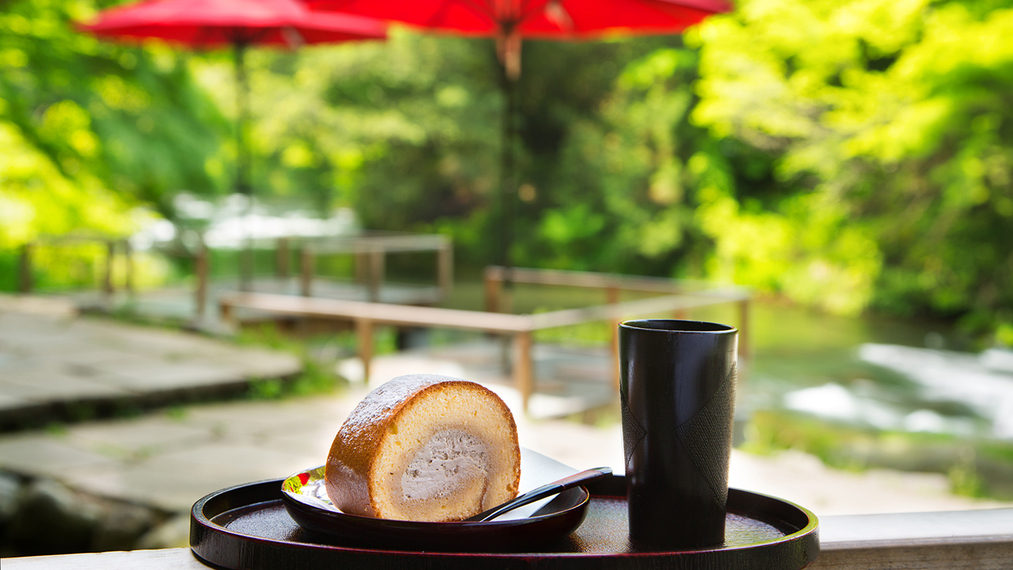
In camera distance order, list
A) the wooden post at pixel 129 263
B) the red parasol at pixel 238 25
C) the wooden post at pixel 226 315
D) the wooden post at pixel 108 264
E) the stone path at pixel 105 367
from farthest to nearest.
Answer: the wooden post at pixel 129 263 → the wooden post at pixel 108 264 → the wooden post at pixel 226 315 → the red parasol at pixel 238 25 → the stone path at pixel 105 367

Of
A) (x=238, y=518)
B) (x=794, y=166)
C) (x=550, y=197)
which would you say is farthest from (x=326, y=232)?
(x=238, y=518)

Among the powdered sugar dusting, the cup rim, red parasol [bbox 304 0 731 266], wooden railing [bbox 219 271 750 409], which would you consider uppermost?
red parasol [bbox 304 0 731 266]

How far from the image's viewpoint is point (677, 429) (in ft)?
2.75

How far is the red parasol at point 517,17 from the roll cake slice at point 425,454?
4.33 m

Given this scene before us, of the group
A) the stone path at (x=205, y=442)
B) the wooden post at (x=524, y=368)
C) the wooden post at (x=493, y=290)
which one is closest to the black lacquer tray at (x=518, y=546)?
the stone path at (x=205, y=442)

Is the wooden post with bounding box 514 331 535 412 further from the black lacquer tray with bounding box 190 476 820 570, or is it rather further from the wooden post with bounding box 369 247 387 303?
the black lacquer tray with bounding box 190 476 820 570

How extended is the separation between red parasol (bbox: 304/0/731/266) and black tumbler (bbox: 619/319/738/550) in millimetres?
4322

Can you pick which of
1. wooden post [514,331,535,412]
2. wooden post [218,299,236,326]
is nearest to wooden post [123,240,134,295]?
wooden post [218,299,236,326]

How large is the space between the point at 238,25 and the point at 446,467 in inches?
244

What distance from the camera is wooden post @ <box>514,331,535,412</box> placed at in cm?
484

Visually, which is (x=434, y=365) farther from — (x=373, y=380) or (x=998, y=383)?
(x=998, y=383)

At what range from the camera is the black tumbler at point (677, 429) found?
828 mm

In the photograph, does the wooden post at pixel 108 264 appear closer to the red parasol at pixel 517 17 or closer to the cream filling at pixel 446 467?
the red parasol at pixel 517 17

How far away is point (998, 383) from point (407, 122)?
11.7m
